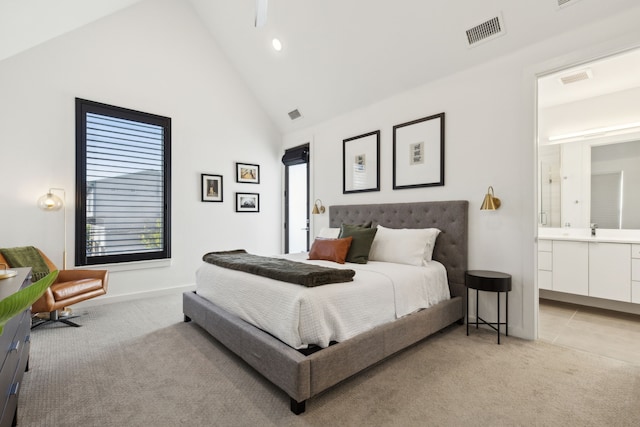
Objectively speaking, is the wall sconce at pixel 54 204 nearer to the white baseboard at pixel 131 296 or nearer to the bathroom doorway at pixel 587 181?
the white baseboard at pixel 131 296

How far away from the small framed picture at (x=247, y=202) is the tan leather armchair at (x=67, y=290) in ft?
7.37

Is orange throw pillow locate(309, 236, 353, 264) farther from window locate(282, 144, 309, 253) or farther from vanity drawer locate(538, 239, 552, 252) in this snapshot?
vanity drawer locate(538, 239, 552, 252)

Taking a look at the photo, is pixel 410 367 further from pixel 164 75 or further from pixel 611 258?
pixel 164 75

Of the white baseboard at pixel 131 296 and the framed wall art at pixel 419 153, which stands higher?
the framed wall art at pixel 419 153

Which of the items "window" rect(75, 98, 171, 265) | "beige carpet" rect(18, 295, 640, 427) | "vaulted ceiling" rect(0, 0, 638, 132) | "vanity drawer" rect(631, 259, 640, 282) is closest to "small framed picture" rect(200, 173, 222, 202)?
"window" rect(75, 98, 171, 265)

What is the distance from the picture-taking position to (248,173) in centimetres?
542

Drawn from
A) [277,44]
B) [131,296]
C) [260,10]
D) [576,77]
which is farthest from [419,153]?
[131,296]

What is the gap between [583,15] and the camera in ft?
8.35

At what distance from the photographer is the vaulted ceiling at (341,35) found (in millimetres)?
2705

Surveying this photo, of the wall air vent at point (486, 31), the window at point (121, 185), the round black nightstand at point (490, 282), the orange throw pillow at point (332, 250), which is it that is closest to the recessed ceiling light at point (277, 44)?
the window at point (121, 185)

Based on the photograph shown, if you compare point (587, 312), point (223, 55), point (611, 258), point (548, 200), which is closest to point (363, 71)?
point (223, 55)

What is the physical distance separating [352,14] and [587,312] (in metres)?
4.38

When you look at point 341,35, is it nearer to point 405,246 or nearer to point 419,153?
point 419,153

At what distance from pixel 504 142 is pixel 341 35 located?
2.22 m
